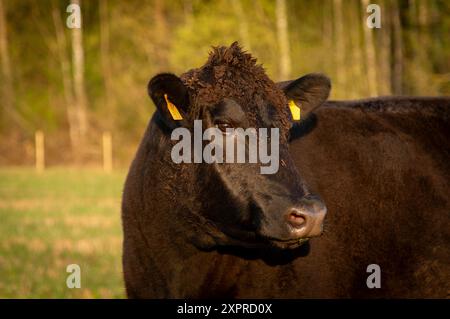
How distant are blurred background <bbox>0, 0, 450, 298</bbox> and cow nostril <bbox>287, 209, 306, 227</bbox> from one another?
4131 mm

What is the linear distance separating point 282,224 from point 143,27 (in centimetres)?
3131

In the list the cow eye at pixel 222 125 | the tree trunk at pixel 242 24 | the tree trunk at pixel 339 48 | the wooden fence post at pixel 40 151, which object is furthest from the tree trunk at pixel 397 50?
the cow eye at pixel 222 125

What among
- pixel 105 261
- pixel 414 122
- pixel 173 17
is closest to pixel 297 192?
pixel 414 122

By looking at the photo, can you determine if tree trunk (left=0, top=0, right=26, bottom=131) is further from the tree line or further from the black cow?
the black cow

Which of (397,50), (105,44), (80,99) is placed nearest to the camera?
(397,50)

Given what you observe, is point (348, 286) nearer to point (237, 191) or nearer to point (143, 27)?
point (237, 191)

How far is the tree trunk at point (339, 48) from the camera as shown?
22203 millimetres

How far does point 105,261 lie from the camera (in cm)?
1036

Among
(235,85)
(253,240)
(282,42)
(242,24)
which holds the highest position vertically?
(242,24)

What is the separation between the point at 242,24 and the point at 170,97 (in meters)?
20.9

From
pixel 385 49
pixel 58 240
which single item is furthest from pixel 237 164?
pixel 385 49

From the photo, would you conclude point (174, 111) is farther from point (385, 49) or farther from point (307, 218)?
point (385, 49)

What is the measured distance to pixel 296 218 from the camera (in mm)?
4234

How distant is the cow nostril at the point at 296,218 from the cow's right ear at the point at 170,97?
1.11 m
